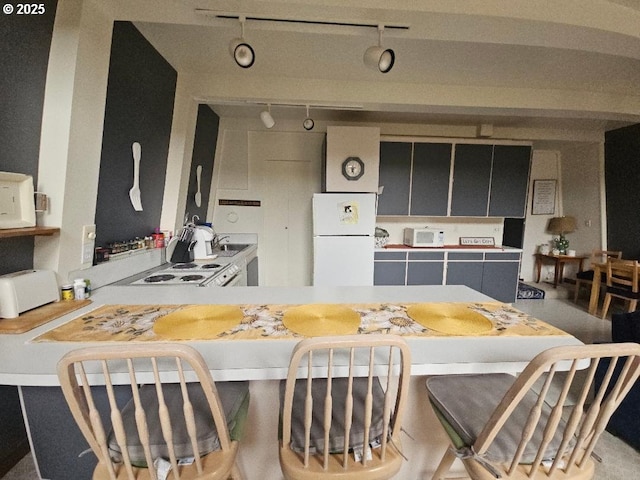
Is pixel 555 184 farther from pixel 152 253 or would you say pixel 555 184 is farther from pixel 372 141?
pixel 152 253

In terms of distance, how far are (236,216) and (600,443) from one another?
419 cm

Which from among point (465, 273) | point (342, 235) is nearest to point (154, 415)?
point (342, 235)

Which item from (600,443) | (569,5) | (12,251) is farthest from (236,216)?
(600,443)

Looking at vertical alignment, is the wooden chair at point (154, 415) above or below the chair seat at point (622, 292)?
below

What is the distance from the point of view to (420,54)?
2.24 meters

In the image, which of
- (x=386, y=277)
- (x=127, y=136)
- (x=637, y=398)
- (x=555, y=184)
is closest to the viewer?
(x=637, y=398)

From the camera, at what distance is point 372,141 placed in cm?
337

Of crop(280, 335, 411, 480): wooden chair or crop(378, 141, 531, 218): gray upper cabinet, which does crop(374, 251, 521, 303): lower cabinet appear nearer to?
crop(378, 141, 531, 218): gray upper cabinet

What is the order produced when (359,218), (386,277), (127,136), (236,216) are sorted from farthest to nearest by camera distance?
(236,216) < (386,277) < (359,218) < (127,136)

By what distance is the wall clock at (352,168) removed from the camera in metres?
3.35

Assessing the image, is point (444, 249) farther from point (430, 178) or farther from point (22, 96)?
point (22, 96)

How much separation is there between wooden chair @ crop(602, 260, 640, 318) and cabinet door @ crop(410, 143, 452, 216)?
2011 millimetres

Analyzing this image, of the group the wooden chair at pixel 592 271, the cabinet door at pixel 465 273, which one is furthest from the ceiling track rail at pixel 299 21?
the wooden chair at pixel 592 271

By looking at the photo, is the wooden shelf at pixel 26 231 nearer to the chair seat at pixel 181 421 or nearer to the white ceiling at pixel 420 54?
the chair seat at pixel 181 421
